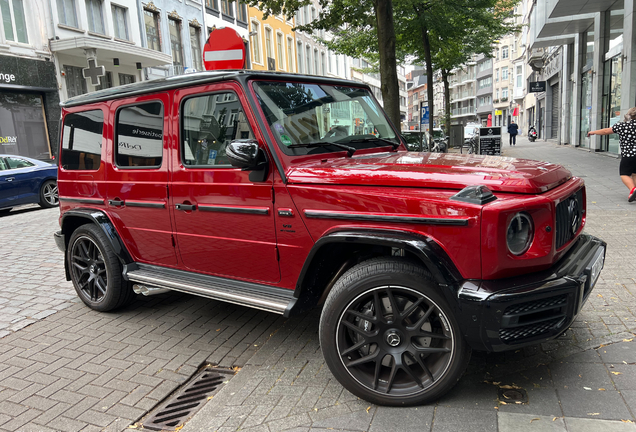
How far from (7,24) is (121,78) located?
18.7 ft

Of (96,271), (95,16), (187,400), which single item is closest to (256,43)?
(95,16)

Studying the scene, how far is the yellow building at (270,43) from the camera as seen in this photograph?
117 feet

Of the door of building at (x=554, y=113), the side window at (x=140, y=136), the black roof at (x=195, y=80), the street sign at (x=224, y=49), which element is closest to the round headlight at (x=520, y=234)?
the black roof at (x=195, y=80)

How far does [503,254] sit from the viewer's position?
2.44 m

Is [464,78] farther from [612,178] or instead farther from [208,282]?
[208,282]

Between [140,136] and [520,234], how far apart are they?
295 cm

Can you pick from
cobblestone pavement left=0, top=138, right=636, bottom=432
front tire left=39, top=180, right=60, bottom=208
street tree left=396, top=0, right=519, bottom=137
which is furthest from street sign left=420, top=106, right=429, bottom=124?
cobblestone pavement left=0, top=138, right=636, bottom=432

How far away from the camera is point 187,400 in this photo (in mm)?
3184

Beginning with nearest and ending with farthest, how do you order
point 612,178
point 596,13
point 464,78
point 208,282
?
point 208,282 → point 612,178 → point 596,13 → point 464,78

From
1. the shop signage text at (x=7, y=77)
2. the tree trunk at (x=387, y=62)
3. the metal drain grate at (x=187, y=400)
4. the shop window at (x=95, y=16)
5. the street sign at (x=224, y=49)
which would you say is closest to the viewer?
the metal drain grate at (x=187, y=400)

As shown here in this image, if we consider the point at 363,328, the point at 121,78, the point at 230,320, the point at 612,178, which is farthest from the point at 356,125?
the point at 121,78

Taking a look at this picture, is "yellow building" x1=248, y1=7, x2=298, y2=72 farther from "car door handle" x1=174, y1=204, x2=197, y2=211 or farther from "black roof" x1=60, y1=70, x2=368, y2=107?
"car door handle" x1=174, y1=204, x2=197, y2=211

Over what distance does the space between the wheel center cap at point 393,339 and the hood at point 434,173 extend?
32.3 inches

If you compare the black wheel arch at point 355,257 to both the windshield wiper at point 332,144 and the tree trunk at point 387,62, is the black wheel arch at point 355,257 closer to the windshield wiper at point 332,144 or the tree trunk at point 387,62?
the windshield wiper at point 332,144
